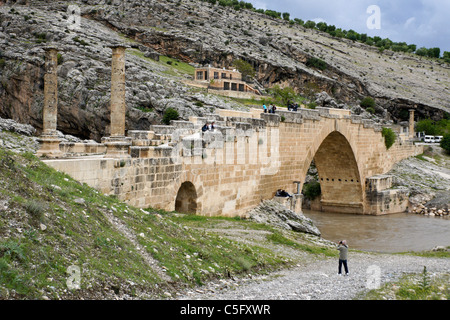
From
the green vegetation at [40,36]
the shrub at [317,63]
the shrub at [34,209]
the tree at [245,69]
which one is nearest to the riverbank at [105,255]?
the shrub at [34,209]

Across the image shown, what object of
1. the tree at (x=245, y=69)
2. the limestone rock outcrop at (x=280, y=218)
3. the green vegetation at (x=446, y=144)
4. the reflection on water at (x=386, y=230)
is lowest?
the reflection on water at (x=386, y=230)

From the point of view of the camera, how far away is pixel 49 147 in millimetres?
14289

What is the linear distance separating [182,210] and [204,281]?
351 inches

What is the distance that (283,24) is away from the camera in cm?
10231

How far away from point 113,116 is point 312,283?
25.6 feet

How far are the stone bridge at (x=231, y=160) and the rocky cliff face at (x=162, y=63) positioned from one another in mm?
14138

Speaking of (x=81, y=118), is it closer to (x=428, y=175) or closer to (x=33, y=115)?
(x=33, y=115)

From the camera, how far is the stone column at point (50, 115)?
14.2 metres

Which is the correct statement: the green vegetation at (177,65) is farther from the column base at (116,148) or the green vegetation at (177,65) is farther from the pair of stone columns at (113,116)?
the column base at (116,148)

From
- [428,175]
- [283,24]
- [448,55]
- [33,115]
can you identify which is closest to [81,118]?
[33,115]

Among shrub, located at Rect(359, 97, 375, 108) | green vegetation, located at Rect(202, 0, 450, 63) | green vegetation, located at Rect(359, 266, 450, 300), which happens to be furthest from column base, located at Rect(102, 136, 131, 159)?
green vegetation, located at Rect(202, 0, 450, 63)

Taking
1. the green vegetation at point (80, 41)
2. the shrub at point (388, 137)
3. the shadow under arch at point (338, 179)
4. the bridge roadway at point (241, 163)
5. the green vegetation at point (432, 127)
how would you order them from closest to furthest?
the bridge roadway at point (241, 163), the shadow under arch at point (338, 179), the shrub at point (388, 137), the green vegetation at point (80, 41), the green vegetation at point (432, 127)

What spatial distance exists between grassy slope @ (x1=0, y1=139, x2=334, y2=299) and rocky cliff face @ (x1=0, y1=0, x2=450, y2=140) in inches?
1228

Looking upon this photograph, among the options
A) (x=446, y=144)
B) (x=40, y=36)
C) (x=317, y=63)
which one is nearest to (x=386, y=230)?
(x=446, y=144)
